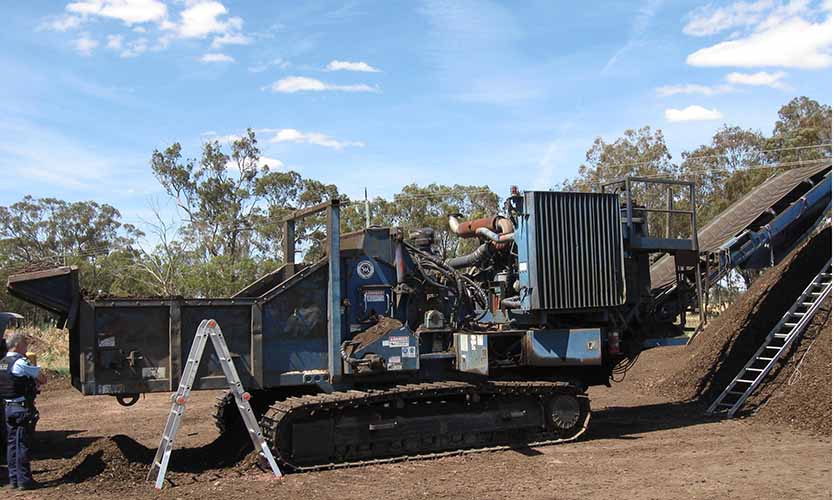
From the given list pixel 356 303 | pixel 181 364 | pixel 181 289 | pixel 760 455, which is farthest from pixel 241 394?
pixel 181 289

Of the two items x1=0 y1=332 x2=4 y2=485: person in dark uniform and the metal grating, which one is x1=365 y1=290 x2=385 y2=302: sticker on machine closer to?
the metal grating

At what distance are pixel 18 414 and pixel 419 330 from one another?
4757 millimetres

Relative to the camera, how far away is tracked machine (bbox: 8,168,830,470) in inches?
345

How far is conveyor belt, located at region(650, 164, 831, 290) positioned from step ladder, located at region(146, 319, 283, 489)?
7046 mm

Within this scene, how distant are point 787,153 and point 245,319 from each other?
39.8m

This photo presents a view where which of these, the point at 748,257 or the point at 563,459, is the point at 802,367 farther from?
the point at 563,459

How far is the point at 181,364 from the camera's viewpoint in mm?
8750

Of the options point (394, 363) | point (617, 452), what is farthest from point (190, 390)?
point (617, 452)

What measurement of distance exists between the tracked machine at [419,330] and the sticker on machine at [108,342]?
0.01 metres

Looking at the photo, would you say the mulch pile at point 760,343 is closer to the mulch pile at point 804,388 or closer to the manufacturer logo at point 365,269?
the mulch pile at point 804,388

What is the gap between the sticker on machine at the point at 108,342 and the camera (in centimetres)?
853

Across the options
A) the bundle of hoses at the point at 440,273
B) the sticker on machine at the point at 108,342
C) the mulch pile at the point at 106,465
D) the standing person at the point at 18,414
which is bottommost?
the mulch pile at the point at 106,465

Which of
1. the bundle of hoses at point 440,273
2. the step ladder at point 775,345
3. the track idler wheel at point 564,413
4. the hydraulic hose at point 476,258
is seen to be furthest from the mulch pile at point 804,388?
the bundle of hoses at point 440,273

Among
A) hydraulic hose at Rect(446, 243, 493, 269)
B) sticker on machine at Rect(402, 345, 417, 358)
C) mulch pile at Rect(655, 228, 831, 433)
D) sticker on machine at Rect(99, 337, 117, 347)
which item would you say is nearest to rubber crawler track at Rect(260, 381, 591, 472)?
sticker on machine at Rect(402, 345, 417, 358)
